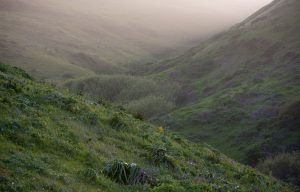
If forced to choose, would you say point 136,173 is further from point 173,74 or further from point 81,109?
point 173,74

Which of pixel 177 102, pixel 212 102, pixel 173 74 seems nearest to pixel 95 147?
pixel 212 102

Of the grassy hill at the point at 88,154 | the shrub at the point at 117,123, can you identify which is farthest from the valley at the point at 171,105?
the shrub at the point at 117,123

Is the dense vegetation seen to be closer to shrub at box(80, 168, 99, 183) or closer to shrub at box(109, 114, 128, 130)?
shrub at box(109, 114, 128, 130)

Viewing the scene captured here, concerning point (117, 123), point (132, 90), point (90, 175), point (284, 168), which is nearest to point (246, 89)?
point (132, 90)

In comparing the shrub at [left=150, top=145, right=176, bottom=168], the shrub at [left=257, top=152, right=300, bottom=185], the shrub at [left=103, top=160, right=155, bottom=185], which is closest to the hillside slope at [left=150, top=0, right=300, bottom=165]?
the shrub at [left=257, top=152, right=300, bottom=185]

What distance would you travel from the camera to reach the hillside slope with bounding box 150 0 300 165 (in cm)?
6944

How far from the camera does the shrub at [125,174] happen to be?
55.6 ft

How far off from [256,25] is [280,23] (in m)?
10.4

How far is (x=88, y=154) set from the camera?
1806cm

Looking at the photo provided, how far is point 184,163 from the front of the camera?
22578 millimetres

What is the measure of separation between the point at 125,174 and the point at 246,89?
79094 mm

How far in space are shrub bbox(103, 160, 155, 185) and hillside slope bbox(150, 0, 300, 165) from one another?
1869 inches

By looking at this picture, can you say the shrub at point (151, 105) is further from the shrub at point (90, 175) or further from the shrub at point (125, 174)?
the shrub at point (90, 175)

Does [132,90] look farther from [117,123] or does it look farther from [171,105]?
[117,123]
